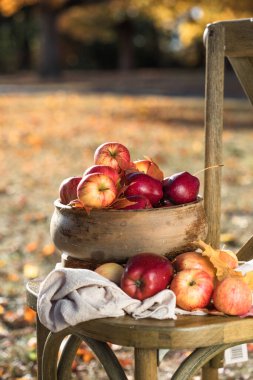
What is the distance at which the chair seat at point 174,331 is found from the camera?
2.00 m

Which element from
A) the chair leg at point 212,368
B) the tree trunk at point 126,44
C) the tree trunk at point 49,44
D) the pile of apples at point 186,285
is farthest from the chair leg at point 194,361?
the tree trunk at point 126,44

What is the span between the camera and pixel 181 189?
7.88 ft

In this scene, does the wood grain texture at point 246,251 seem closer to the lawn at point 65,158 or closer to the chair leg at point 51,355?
the chair leg at point 51,355

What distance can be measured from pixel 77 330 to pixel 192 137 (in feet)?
32.5

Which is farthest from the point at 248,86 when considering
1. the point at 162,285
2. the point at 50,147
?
the point at 50,147

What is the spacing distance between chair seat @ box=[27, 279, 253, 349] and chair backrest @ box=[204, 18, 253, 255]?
0.81 m

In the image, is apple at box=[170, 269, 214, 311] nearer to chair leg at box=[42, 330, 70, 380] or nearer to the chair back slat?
chair leg at box=[42, 330, 70, 380]

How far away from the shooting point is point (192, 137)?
1196cm

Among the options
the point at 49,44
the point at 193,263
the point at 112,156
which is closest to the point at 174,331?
the point at 193,263

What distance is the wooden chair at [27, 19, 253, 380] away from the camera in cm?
201

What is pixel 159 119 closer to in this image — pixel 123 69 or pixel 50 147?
pixel 50 147

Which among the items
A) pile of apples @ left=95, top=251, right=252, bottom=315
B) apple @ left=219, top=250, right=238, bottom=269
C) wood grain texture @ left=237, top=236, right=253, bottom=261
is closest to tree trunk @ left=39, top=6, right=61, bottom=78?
wood grain texture @ left=237, top=236, right=253, bottom=261

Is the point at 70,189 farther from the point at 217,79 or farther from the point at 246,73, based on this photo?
the point at 246,73

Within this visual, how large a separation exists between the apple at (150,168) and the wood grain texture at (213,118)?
32 cm
